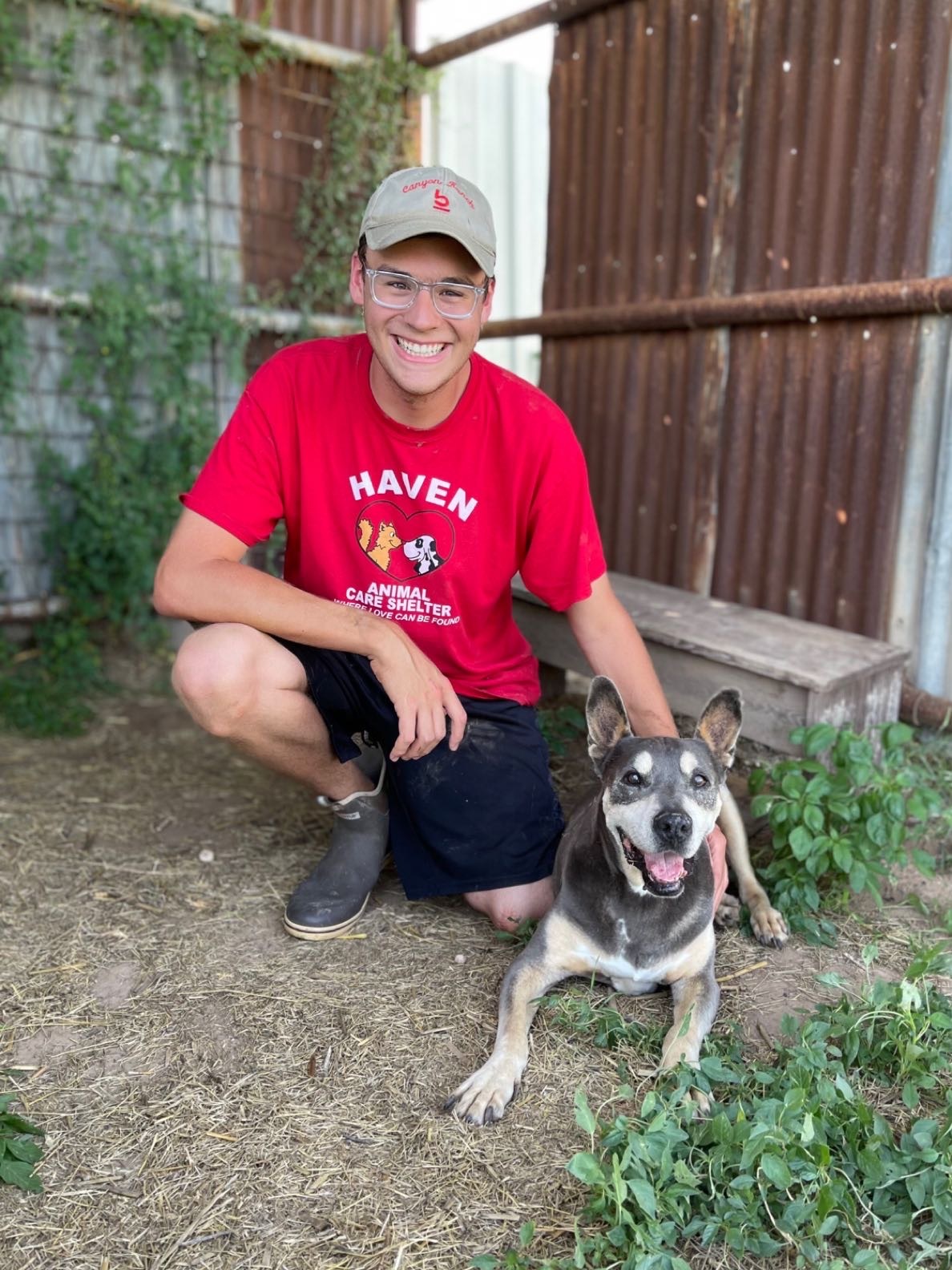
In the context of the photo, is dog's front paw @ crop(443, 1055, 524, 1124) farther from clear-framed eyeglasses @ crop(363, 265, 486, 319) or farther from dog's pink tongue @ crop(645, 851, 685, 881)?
clear-framed eyeglasses @ crop(363, 265, 486, 319)

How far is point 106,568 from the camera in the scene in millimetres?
5883

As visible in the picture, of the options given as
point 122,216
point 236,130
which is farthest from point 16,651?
point 236,130

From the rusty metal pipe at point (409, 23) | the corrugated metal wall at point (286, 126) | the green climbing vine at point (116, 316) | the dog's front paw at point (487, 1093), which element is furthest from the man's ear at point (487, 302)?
the rusty metal pipe at point (409, 23)

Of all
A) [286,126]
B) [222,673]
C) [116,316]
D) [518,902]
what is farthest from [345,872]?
[286,126]

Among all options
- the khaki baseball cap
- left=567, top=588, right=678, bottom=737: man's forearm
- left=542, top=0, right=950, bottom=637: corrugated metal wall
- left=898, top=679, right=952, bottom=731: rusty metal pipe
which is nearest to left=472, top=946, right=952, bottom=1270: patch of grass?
left=567, top=588, right=678, bottom=737: man's forearm

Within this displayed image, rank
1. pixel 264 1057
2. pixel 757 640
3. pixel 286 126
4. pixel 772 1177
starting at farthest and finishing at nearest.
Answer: pixel 286 126 < pixel 757 640 < pixel 264 1057 < pixel 772 1177

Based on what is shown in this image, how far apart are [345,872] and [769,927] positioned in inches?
51.7

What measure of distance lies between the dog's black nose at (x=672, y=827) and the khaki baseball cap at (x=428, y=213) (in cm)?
159

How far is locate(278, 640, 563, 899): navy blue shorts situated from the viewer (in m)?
3.15

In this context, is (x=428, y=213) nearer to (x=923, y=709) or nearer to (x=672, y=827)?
(x=672, y=827)

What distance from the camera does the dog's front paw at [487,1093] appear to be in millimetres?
2352

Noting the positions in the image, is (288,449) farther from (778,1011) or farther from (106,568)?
(106,568)

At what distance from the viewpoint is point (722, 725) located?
271 cm

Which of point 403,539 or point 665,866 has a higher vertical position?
point 403,539
